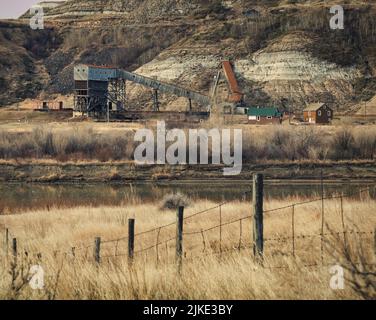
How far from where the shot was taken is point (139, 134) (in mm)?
52000

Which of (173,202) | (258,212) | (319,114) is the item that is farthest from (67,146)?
(258,212)

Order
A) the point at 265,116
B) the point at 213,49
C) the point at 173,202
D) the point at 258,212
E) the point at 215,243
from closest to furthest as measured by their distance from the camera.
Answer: the point at 258,212 < the point at 215,243 < the point at 173,202 < the point at 265,116 < the point at 213,49

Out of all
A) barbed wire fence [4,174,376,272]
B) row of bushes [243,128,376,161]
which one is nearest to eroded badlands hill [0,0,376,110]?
row of bushes [243,128,376,161]

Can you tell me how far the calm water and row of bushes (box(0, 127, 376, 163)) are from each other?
18.5 ft

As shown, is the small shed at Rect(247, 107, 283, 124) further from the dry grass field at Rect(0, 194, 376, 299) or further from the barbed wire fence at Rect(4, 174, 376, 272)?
the dry grass field at Rect(0, 194, 376, 299)

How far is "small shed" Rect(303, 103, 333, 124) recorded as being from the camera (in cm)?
6450

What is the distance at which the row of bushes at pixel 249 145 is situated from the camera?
49.0 metres

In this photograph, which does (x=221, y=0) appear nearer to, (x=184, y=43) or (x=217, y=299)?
(x=184, y=43)

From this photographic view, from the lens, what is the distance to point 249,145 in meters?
49.2

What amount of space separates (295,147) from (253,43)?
146ft

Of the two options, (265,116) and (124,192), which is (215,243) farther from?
(265,116)

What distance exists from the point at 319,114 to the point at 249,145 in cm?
1760

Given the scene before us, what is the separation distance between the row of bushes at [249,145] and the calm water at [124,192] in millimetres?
5625
